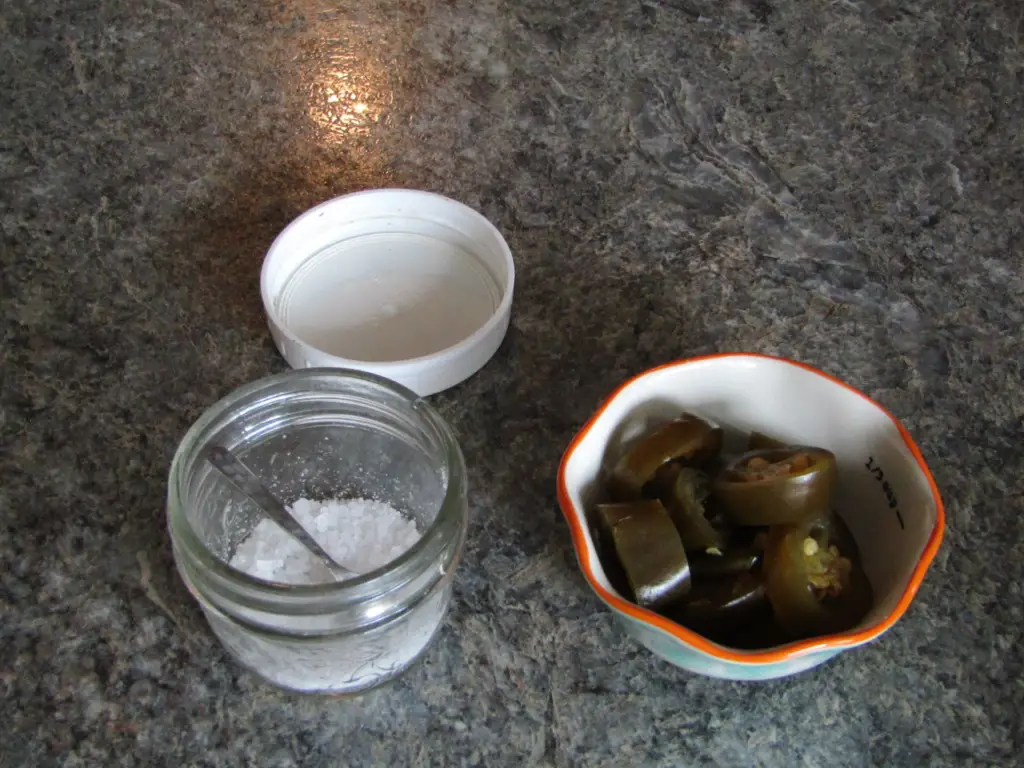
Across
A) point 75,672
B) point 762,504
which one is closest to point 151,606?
point 75,672

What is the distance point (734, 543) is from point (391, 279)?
0.43 metres

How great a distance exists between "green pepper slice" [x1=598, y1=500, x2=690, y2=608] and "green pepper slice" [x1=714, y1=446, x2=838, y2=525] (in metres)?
0.06

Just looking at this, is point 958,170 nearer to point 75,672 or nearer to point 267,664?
point 267,664

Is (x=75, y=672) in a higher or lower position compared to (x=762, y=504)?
lower

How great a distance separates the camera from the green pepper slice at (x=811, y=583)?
0.74 metres

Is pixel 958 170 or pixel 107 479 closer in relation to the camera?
pixel 107 479

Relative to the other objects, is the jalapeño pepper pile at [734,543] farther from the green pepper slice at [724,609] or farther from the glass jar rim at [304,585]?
the glass jar rim at [304,585]

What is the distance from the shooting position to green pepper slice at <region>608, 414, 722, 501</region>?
2.63 feet

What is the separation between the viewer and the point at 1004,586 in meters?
0.86

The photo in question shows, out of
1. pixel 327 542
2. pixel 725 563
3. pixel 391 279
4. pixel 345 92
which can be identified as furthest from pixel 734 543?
pixel 345 92

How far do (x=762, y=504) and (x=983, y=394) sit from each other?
0.34m

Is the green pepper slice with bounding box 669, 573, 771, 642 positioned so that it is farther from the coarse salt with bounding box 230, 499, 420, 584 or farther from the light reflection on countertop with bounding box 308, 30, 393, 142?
the light reflection on countertop with bounding box 308, 30, 393, 142

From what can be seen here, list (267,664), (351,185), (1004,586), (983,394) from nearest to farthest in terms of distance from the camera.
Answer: (267,664) < (1004,586) < (983,394) < (351,185)

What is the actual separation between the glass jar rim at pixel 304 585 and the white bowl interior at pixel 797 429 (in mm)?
104
